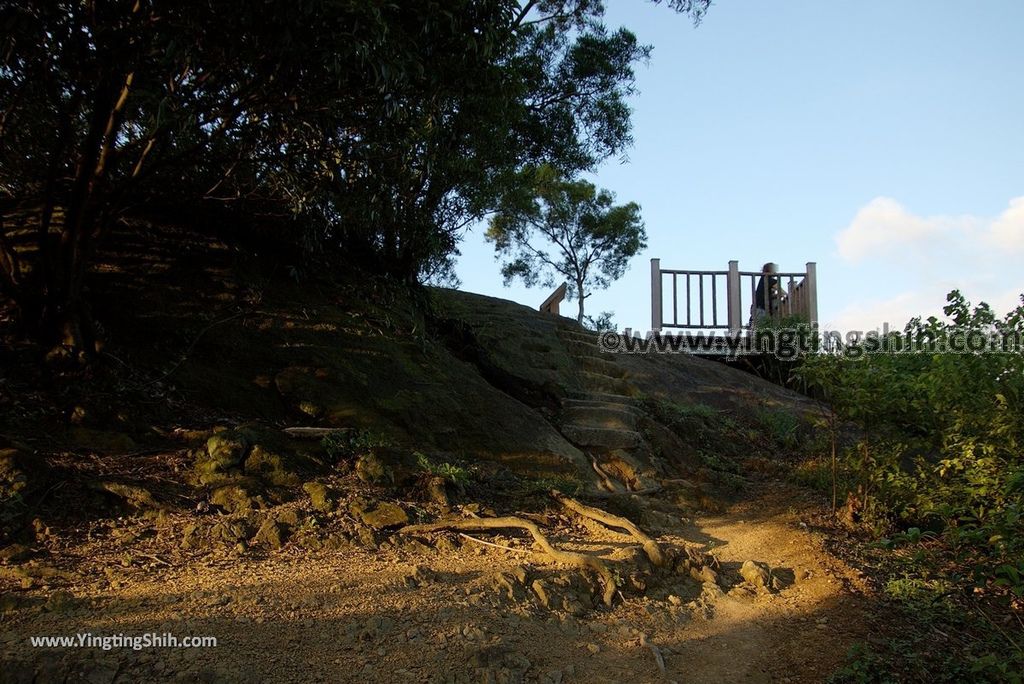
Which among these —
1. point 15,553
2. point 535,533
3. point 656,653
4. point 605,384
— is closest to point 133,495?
point 15,553

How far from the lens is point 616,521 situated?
5.42 m

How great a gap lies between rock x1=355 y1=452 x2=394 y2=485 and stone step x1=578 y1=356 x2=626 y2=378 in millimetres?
5666

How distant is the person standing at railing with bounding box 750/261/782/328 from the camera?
45.5 feet

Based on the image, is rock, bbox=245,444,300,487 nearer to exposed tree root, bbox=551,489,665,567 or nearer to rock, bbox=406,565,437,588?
rock, bbox=406,565,437,588

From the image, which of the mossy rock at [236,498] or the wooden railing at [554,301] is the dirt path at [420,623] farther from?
the wooden railing at [554,301]

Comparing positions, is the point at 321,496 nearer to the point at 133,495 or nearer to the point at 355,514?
the point at 355,514

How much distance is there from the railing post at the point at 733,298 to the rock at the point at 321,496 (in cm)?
1014

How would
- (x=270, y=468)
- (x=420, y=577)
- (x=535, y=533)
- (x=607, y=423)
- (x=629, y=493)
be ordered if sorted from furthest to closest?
(x=607, y=423)
(x=629, y=493)
(x=270, y=468)
(x=535, y=533)
(x=420, y=577)

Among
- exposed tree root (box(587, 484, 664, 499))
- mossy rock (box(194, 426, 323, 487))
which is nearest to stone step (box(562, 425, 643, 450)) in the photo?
exposed tree root (box(587, 484, 664, 499))

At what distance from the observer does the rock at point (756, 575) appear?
471 cm

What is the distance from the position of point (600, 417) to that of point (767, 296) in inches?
278

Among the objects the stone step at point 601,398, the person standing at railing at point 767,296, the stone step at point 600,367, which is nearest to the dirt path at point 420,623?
the stone step at point 601,398

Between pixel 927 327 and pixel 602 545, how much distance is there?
9.94 ft

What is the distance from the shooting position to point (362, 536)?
4.47 m
